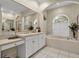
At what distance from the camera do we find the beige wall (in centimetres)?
437

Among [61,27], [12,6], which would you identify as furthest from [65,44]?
[12,6]

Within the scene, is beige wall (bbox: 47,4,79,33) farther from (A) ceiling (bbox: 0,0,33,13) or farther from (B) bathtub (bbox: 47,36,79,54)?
(A) ceiling (bbox: 0,0,33,13)

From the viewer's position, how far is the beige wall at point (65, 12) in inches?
172

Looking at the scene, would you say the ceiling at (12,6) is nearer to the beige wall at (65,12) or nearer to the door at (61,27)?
the beige wall at (65,12)

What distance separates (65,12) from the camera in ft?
15.6

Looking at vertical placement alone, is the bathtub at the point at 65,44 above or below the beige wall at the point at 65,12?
below

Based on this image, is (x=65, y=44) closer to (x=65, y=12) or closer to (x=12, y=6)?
(x=65, y=12)

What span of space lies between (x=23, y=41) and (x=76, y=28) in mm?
2802

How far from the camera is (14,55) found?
2342mm

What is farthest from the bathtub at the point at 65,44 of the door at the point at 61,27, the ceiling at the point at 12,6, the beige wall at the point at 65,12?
the ceiling at the point at 12,6

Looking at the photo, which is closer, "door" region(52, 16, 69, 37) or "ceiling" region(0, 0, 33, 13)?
"ceiling" region(0, 0, 33, 13)

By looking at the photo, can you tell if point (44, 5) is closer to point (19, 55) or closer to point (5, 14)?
point (5, 14)

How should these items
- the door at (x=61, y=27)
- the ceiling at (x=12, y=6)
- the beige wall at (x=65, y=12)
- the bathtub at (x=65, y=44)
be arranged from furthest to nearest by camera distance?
1. the door at (x=61, y=27)
2. the beige wall at (x=65, y=12)
3. the bathtub at (x=65, y=44)
4. the ceiling at (x=12, y=6)

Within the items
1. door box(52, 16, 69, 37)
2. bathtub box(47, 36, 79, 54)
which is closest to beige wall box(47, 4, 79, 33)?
door box(52, 16, 69, 37)
